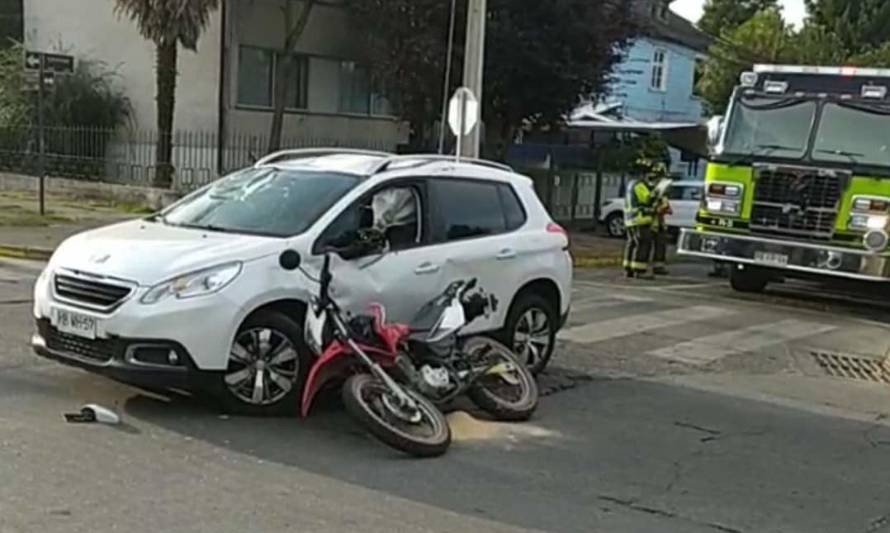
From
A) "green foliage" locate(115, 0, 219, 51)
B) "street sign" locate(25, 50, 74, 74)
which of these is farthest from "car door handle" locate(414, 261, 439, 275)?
"green foliage" locate(115, 0, 219, 51)

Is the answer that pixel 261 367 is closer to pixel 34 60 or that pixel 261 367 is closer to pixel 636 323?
pixel 636 323

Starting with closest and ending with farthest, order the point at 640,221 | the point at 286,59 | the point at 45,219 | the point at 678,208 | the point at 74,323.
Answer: the point at 74,323
the point at 640,221
the point at 45,219
the point at 678,208
the point at 286,59

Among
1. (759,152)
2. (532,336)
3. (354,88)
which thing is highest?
(354,88)

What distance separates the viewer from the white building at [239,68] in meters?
27.6

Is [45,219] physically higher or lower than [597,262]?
higher

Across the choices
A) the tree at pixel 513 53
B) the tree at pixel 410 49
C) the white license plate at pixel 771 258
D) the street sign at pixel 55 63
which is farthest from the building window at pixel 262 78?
the white license plate at pixel 771 258

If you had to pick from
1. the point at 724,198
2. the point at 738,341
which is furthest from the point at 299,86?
the point at 738,341

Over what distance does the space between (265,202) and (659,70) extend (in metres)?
39.2

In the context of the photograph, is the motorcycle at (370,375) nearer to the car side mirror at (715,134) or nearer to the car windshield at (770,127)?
the car windshield at (770,127)

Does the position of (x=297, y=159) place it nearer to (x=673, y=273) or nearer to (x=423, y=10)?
(x=673, y=273)

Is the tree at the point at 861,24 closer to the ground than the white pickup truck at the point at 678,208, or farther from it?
farther from it

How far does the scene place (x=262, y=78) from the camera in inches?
1132

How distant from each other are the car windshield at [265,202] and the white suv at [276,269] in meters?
0.01

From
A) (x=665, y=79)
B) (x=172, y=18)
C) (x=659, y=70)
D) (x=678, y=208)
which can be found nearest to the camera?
(x=172, y=18)
